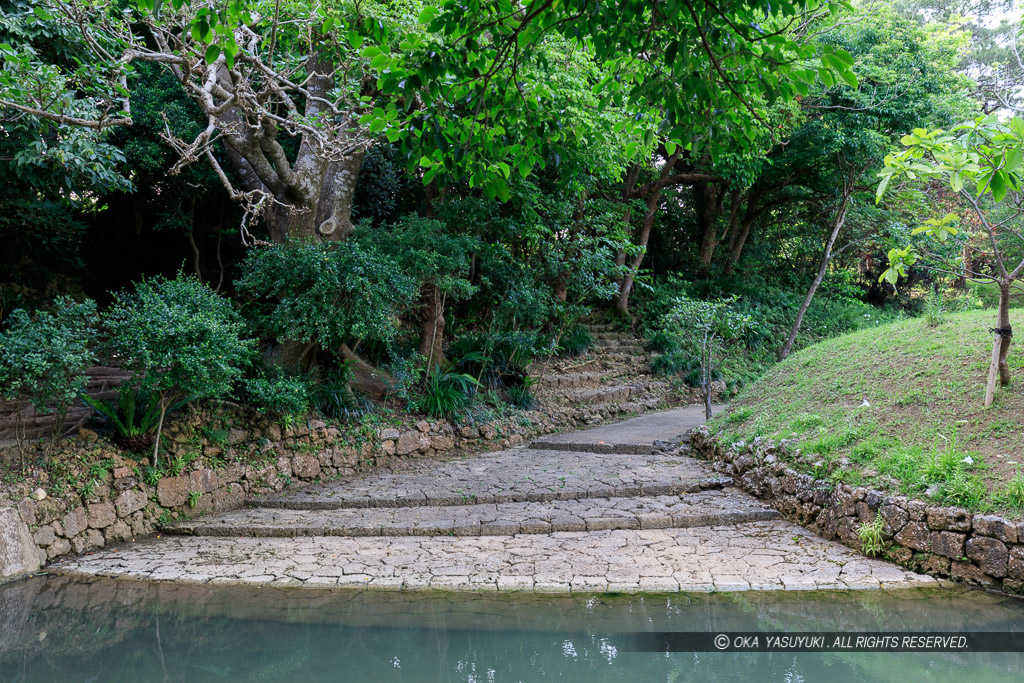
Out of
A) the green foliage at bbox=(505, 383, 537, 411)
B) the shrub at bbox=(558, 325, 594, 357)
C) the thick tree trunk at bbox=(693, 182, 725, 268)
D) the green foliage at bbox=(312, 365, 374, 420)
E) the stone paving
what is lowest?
the stone paving

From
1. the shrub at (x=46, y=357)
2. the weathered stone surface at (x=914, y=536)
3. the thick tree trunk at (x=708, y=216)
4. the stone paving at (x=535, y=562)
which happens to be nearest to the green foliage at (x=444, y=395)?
the stone paving at (x=535, y=562)

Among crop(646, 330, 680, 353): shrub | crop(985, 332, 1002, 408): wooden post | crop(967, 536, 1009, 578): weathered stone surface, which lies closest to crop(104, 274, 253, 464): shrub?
crop(967, 536, 1009, 578): weathered stone surface

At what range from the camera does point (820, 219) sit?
17.1 meters

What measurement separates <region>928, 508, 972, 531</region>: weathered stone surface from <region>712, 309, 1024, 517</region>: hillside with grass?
0.10 m

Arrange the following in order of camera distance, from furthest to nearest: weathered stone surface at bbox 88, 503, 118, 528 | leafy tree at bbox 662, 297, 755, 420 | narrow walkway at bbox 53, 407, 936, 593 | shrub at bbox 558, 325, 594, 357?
shrub at bbox 558, 325, 594, 357 < leafy tree at bbox 662, 297, 755, 420 < weathered stone surface at bbox 88, 503, 118, 528 < narrow walkway at bbox 53, 407, 936, 593

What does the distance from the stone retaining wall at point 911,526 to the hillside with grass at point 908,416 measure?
0.13m

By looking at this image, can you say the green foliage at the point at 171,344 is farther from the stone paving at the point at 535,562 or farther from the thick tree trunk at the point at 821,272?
the thick tree trunk at the point at 821,272

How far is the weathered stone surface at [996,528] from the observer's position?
461cm

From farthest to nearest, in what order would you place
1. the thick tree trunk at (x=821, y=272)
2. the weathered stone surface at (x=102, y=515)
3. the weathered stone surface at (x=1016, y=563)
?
the thick tree trunk at (x=821, y=272), the weathered stone surface at (x=102, y=515), the weathered stone surface at (x=1016, y=563)

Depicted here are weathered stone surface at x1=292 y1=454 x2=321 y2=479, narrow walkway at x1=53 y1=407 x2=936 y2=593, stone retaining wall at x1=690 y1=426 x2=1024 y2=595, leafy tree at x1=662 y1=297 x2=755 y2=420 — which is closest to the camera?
stone retaining wall at x1=690 y1=426 x2=1024 y2=595

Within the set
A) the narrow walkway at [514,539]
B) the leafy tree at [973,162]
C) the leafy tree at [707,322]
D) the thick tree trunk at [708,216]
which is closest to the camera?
the leafy tree at [973,162]

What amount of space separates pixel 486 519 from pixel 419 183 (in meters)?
6.60

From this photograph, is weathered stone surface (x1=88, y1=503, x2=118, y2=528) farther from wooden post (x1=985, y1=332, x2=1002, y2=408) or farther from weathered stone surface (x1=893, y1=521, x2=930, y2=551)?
wooden post (x1=985, y1=332, x2=1002, y2=408)

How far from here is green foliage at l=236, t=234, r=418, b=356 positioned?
7.36 metres
